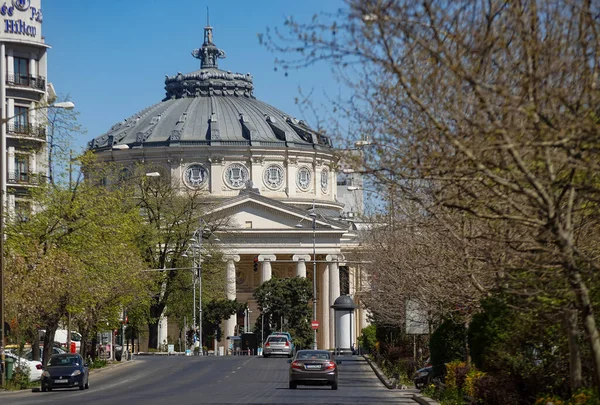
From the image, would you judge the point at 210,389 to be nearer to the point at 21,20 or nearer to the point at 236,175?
the point at 21,20

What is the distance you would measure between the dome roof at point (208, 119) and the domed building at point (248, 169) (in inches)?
5.0

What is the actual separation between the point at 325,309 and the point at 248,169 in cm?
2331

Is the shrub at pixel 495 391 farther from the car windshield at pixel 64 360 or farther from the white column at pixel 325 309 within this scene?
the white column at pixel 325 309

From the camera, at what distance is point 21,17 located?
7856cm

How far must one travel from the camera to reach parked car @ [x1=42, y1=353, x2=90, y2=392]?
153 ft

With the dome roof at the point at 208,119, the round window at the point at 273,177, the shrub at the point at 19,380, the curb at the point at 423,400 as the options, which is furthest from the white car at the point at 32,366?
the round window at the point at 273,177

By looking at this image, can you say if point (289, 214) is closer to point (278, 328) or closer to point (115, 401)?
point (278, 328)

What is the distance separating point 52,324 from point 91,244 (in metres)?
3.35

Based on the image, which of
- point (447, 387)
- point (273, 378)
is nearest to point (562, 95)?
point (447, 387)

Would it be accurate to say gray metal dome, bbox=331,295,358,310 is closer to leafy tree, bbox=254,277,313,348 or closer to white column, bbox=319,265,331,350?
leafy tree, bbox=254,277,313,348

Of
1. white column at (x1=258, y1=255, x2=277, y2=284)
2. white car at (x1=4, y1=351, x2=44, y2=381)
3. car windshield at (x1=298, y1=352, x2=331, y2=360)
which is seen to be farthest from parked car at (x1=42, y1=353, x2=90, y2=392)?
white column at (x1=258, y1=255, x2=277, y2=284)

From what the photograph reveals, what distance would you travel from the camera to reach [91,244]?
5481 cm

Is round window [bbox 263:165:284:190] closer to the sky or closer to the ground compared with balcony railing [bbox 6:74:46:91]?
closer to the sky

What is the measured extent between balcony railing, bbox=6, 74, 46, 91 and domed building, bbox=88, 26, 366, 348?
1936 inches
